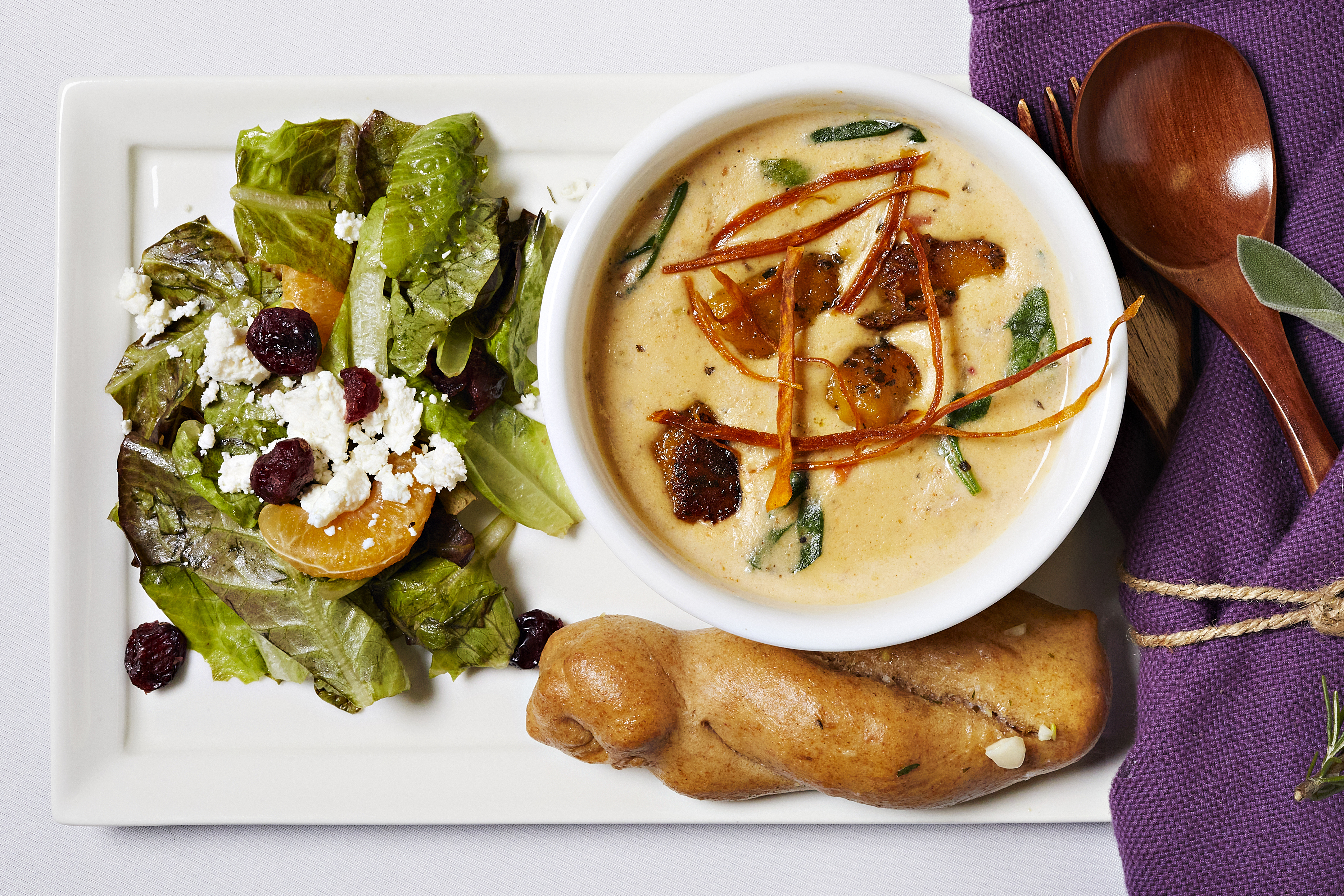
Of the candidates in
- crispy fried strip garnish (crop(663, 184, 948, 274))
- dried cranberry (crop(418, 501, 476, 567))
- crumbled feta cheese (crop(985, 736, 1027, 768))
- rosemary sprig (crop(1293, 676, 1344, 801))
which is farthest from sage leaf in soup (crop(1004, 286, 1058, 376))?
dried cranberry (crop(418, 501, 476, 567))

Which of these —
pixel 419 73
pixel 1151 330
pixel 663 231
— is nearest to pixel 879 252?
→ pixel 663 231

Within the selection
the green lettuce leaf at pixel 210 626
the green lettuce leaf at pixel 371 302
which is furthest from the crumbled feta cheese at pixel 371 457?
the green lettuce leaf at pixel 210 626

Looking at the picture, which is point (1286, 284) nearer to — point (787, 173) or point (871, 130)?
point (871, 130)

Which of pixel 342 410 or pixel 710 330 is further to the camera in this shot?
pixel 342 410

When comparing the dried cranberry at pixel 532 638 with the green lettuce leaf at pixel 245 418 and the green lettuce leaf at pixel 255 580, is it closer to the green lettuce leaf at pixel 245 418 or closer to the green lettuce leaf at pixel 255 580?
the green lettuce leaf at pixel 255 580

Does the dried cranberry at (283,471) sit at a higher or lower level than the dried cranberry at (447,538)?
higher

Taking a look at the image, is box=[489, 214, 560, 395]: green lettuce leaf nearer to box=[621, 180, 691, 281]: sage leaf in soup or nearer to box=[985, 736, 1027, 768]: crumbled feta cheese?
box=[621, 180, 691, 281]: sage leaf in soup
